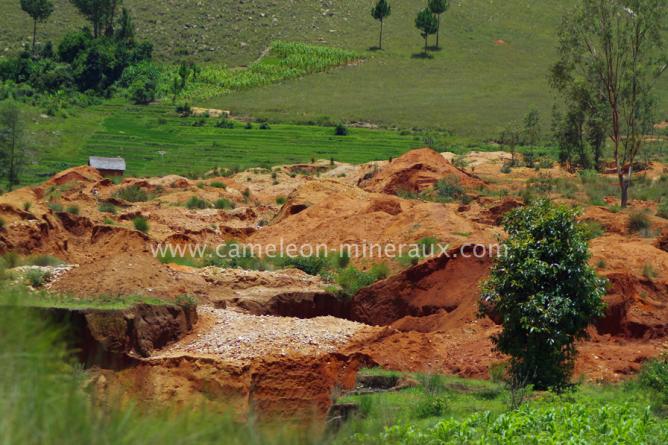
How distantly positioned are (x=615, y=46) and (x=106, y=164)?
26.0m

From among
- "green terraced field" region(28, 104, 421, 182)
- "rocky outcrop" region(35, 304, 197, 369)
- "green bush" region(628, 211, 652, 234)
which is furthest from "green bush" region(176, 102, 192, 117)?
"rocky outcrop" region(35, 304, 197, 369)

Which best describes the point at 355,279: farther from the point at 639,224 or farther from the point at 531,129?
the point at 531,129

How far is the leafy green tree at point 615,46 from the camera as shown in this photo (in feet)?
134

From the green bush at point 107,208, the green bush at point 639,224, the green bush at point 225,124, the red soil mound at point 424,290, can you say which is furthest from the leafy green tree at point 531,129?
the red soil mound at point 424,290

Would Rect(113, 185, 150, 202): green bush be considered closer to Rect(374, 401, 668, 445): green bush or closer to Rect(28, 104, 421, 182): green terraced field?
Rect(28, 104, 421, 182): green terraced field

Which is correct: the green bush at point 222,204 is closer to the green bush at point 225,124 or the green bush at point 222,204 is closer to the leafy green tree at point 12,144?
the leafy green tree at point 12,144

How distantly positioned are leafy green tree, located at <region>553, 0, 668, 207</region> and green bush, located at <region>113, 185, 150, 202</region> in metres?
17.2

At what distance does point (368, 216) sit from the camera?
113 ft

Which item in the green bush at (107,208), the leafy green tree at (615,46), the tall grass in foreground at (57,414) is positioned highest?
the leafy green tree at (615,46)

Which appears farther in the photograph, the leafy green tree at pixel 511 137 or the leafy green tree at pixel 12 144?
the leafy green tree at pixel 511 137

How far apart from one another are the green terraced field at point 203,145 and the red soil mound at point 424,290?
30.7 meters

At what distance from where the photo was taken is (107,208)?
130 ft

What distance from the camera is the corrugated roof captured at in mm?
55188

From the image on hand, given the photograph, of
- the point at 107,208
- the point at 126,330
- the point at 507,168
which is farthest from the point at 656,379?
the point at 507,168
